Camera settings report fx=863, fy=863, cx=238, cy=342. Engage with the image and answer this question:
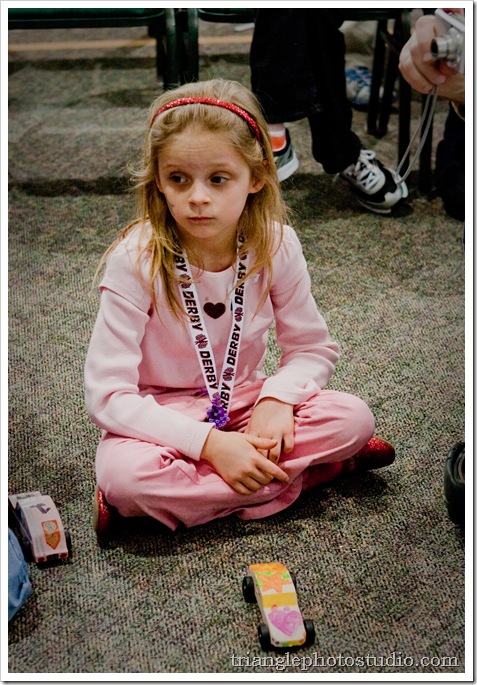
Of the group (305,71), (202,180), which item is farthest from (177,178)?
(305,71)

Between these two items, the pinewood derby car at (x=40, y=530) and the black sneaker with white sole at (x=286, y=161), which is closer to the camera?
the pinewood derby car at (x=40, y=530)

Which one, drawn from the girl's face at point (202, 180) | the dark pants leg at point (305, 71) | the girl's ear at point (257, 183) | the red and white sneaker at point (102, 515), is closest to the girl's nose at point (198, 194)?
the girl's face at point (202, 180)

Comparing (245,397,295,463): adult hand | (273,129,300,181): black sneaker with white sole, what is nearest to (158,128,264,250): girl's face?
(245,397,295,463): adult hand

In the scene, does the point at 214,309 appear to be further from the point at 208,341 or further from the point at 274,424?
the point at 274,424

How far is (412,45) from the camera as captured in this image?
1265 millimetres

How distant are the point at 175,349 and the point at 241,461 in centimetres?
20

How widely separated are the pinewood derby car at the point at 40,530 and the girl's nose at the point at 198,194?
18.2 inches

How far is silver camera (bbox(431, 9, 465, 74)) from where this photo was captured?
1.21 meters

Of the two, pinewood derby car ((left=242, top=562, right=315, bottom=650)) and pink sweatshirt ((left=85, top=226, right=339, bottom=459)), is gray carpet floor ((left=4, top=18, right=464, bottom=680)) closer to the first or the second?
pinewood derby car ((left=242, top=562, right=315, bottom=650))

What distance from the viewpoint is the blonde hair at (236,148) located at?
1165 mm

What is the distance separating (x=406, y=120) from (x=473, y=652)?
1417mm

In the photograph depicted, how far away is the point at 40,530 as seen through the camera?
3.83ft

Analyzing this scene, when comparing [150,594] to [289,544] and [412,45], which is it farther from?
[412,45]

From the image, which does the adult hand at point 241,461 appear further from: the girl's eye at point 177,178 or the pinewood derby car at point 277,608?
the girl's eye at point 177,178
